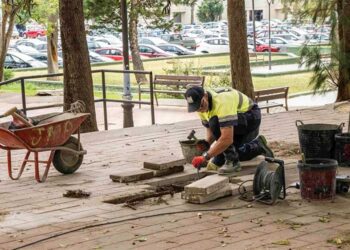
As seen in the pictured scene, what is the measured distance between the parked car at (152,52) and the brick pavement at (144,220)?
1314 inches

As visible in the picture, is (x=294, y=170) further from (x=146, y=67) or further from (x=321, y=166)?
(x=146, y=67)

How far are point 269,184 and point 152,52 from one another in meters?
36.5

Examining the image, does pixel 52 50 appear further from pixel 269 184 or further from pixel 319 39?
pixel 269 184

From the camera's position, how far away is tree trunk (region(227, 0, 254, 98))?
15.8 metres

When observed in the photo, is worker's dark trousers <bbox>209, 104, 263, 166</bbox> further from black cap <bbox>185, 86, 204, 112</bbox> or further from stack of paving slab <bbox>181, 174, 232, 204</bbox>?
stack of paving slab <bbox>181, 174, 232, 204</bbox>

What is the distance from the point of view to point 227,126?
7539mm

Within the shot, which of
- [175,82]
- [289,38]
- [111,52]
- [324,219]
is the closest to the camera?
[324,219]

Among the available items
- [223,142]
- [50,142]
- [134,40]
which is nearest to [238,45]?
[50,142]

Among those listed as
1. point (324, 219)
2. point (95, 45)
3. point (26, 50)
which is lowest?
point (324, 219)

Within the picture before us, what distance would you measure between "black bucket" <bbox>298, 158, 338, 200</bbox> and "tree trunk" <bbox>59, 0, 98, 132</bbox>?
22.5ft

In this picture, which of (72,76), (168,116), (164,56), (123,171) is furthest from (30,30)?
(123,171)

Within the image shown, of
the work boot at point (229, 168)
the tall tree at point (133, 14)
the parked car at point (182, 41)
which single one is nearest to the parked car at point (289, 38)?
the parked car at point (182, 41)

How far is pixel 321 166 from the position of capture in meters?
6.79

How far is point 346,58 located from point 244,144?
1638 mm
